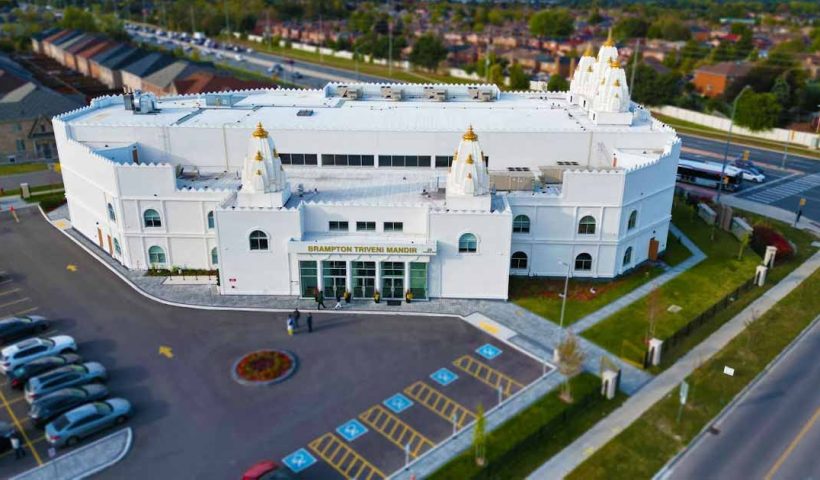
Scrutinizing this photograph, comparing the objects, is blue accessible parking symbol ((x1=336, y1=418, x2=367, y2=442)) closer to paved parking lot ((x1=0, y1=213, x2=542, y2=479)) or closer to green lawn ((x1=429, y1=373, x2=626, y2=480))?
paved parking lot ((x1=0, y1=213, x2=542, y2=479))

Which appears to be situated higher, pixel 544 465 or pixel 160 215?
pixel 160 215

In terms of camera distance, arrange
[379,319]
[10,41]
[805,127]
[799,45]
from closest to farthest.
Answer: [379,319] < [805,127] < [799,45] < [10,41]

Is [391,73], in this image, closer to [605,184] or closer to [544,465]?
[605,184]

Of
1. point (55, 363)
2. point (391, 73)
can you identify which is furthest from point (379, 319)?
point (391, 73)

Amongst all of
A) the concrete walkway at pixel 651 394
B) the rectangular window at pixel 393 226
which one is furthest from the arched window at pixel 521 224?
the concrete walkway at pixel 651 394

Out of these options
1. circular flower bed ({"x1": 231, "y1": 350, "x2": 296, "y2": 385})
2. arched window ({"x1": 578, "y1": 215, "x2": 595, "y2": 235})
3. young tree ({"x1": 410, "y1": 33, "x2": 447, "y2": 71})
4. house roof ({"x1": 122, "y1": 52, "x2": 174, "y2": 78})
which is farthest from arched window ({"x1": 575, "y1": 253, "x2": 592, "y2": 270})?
young tree ({"x1": 410, "y1": 33, "x2": 447, "y2": 71})

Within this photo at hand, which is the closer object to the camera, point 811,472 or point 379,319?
point 811,472

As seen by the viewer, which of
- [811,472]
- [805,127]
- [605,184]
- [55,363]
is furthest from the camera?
[805,127]

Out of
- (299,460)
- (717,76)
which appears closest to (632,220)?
(299,460)
